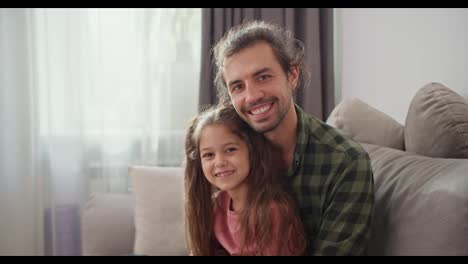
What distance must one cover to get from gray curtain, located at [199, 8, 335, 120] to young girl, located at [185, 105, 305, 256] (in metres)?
1.27

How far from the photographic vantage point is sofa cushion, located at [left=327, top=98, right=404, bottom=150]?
150 centimetres

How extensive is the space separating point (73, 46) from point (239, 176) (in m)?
1.66

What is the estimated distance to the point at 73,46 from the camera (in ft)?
8.21

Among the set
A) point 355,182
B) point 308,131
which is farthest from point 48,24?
point 355,182

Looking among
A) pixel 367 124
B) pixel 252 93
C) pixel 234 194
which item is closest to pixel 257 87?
pixel 252 93

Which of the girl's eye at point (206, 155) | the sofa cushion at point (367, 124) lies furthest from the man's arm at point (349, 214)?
the sofa cushion at point (367, 124)

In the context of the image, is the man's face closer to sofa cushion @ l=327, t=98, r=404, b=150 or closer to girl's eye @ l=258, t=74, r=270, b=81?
girl's eye @ l=258, t=74, r=270, b=81

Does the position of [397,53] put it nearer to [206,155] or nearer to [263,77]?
[263,77]

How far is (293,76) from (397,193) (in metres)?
0.40

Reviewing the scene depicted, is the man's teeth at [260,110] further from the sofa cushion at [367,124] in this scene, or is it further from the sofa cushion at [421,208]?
the sofa cushion at [367,124]

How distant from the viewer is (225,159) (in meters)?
1.19

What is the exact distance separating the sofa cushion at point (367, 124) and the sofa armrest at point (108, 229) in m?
0.94

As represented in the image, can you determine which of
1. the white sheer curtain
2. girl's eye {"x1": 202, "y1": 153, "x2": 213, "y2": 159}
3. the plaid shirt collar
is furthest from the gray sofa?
the white sheer curtain

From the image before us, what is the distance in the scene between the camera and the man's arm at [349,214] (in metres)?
1.03
